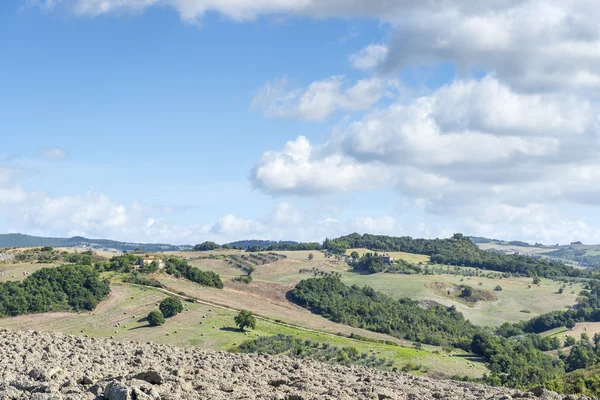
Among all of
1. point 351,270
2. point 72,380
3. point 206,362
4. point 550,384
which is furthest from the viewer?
point 351,270

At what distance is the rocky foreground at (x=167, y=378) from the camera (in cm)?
2088

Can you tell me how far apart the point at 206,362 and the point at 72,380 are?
10.4 metres

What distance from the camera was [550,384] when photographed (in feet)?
138

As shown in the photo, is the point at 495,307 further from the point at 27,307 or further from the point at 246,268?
the point at 27,307

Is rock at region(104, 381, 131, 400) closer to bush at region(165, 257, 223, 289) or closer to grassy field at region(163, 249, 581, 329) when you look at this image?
bush at region(165, 257, 223, 289)

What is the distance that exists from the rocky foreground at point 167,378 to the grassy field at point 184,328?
110 feet

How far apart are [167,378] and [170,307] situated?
217 feet

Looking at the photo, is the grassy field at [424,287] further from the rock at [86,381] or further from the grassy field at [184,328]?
the rock at [86,381]

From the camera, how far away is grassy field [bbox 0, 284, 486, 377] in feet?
240

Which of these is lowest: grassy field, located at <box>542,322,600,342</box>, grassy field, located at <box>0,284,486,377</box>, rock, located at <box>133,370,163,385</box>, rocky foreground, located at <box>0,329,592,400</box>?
grassy field, located at <box>542,322,600,342</box>

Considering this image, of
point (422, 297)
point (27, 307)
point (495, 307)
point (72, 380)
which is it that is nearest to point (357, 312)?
point (422, 297)

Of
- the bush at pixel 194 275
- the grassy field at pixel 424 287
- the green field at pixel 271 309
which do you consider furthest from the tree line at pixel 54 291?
the grassy field at pixel 424 287

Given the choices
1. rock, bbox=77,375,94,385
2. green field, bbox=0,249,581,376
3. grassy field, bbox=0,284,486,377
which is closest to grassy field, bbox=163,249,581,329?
green field, bbox=0,249,581,376

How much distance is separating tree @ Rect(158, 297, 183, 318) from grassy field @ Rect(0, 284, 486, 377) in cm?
109
